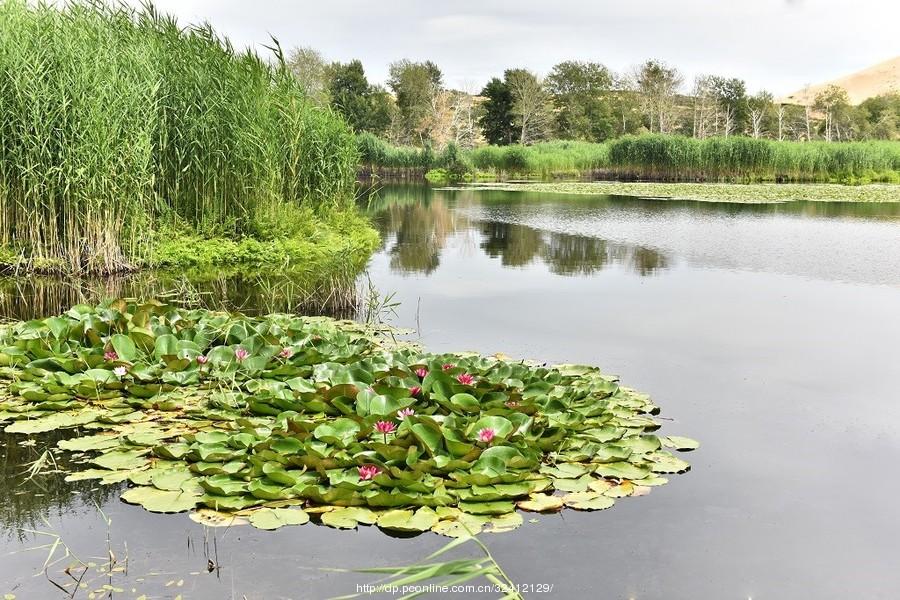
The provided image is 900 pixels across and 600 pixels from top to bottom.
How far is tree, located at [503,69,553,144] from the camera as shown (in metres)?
50.4

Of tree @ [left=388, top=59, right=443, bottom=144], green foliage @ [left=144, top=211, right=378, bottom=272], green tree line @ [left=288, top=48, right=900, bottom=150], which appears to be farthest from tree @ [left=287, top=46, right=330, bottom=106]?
green foliage @ [left=144, top=211, right=378, bottom=272]

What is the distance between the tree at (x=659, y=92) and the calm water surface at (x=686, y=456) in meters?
45.3

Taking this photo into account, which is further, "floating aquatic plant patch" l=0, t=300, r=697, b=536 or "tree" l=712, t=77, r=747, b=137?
"tree" l=712, t=77, r=747, b=137

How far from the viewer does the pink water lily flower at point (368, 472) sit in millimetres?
3271

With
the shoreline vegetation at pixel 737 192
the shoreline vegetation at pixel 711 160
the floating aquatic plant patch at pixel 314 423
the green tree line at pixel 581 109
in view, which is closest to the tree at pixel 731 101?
the green tree line at pixel 581 109

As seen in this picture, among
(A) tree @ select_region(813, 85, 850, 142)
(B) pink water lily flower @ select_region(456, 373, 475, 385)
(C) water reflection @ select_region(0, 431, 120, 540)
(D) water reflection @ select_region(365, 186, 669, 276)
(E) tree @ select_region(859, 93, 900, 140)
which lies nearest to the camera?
(C) water reflection @ select_region(0, 431, 120, 540)

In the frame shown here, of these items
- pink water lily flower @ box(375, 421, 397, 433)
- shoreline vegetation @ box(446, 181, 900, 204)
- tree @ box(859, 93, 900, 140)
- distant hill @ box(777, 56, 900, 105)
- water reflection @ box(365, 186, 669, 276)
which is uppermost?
distant hill @ box(777, 56, 900, 105)

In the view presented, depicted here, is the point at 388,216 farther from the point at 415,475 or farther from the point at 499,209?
the point at 415,475

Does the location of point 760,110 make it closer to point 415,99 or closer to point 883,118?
point 883,118

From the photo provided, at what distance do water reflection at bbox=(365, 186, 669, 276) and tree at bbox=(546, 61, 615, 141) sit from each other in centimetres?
3530

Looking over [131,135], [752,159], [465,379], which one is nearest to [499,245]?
[131,135]

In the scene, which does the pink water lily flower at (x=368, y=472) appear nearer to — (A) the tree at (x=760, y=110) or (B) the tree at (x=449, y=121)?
(B) the tree at (x=449, y=121)

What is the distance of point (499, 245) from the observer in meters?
12.2

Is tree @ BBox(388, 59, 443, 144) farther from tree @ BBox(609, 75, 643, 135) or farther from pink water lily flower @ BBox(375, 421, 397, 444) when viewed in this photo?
pink water lily flower @ BBox(375, 421, 397, 444)
